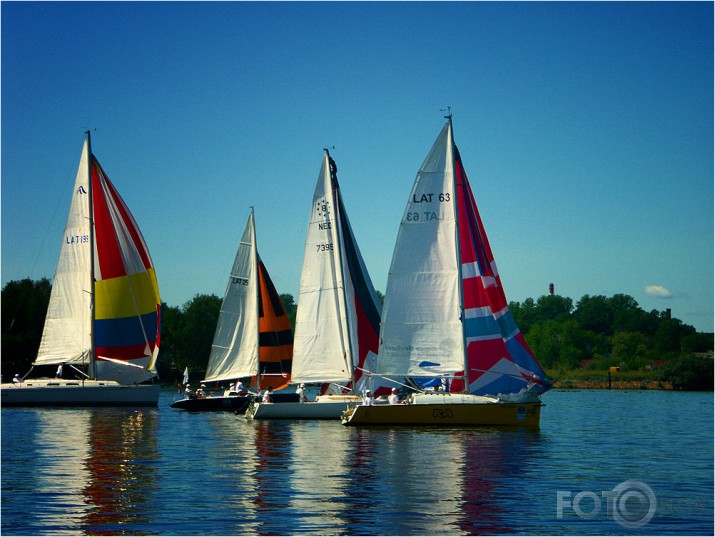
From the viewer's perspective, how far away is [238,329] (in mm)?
63031

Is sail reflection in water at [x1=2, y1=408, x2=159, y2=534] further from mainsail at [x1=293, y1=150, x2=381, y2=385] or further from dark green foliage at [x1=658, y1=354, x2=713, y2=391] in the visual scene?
dark green foliage at [x1=658, y1=354, x2=713, y2=391]

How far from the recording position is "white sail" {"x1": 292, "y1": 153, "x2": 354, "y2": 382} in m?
52.1

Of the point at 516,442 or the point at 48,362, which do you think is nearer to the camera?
the point at 516,442

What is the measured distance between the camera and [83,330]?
2520 inches

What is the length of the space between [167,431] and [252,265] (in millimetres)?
18929

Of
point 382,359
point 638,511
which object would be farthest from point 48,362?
point 638,511

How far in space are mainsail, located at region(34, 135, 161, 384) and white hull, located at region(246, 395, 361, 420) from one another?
50.5ft

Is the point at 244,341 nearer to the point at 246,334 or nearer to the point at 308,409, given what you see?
the point at 246,334

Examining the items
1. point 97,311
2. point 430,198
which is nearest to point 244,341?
point 97,311

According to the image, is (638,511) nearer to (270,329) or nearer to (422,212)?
(422,212)

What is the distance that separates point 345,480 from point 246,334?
35.2m

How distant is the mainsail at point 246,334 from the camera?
2478 inches

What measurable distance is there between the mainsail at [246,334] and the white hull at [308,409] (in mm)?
10433

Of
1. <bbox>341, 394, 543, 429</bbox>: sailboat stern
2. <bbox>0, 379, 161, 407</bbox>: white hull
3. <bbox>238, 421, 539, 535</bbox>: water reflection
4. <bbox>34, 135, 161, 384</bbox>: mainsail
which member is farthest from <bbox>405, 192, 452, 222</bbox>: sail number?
<bbox>34, 135, 161, 384</bbox>: mainsail
